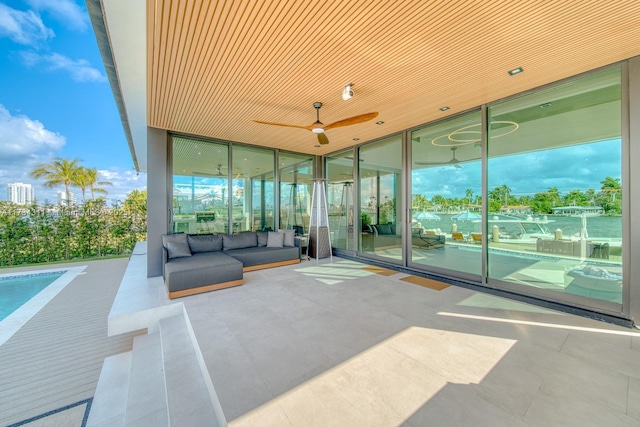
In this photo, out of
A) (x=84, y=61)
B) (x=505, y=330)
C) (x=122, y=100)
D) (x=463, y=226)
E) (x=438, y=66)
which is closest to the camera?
(x=505, y=330)

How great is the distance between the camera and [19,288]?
18.6 ft

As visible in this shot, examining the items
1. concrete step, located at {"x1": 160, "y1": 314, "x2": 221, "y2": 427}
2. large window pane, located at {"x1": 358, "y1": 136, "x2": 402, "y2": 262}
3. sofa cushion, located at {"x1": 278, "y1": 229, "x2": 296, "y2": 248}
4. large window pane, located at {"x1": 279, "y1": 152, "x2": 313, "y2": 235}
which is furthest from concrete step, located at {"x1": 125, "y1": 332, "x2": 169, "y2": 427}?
A: large window pane, located at {"x1": 358, "y1": 136, "x2": 402, "y2": 262}

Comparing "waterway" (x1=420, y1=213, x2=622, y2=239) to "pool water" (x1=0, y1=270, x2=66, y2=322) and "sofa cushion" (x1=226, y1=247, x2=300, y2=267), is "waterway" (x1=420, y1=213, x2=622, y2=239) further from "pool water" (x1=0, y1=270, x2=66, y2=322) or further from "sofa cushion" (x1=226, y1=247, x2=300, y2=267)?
"pool water" (x1=0, y1=270, x2=66, y2=322)

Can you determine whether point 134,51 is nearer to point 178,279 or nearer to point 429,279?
point 178,279

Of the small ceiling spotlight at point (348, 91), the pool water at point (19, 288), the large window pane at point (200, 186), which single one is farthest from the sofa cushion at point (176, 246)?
the small ceiling spotlight at point (348, 91)

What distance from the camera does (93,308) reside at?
4488 millimetres

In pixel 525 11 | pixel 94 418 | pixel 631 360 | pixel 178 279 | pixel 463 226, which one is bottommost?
pixel 94 418

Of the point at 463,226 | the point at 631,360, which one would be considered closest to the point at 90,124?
the point at 463,226

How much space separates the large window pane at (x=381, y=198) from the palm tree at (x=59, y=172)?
1321 cm

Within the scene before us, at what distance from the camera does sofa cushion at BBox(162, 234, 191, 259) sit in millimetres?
Result: 4848

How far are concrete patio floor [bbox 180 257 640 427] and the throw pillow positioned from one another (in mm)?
2490

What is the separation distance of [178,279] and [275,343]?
7.27ft

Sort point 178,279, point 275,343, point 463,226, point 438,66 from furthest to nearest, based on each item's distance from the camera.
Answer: point 463,226
point 178,279
point 438,66
point 275,343

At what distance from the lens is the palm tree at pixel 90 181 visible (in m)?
11.7
